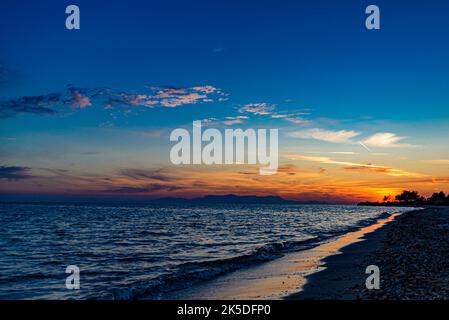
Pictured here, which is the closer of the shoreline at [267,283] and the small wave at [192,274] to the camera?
the shoreline at [267,283]

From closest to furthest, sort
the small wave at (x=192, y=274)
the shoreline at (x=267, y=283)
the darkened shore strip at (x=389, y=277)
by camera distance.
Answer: the darkened shore strip at (x=389, y=277), the shoreline at (x=267, y=283), the small wave at (x=192, y=274)

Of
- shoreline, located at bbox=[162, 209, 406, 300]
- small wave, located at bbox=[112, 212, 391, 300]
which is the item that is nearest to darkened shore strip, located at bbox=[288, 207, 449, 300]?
shoreline, located at bbox=[162, 209, 406, 300]

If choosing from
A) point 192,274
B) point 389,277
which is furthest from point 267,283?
point 389,277

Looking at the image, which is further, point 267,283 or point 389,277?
point 267,283

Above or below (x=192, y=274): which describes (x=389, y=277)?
above

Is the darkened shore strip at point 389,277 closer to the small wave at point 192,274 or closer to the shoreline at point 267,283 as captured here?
the shoreline at point 267,283

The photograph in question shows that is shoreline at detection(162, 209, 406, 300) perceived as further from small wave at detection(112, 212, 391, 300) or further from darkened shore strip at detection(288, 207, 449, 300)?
small wave at detection(112, 212, 391, 300)

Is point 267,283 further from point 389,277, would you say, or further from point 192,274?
point 389,277

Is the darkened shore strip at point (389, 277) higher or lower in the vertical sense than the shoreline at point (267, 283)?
higher

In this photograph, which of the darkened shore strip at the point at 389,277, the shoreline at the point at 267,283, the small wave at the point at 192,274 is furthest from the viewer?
the small wave at the point at 192,274

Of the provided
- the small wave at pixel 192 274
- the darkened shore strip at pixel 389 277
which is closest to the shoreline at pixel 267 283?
the darkened shore strip at pixel 389 277

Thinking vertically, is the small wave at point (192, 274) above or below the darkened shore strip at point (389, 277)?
below
